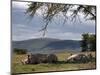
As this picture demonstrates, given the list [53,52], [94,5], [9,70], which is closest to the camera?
[9,70]

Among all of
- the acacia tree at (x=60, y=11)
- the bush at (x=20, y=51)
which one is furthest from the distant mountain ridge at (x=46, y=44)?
the acacia tree at (x=60, y=11)

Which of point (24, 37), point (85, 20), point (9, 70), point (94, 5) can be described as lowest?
point (9, 70)

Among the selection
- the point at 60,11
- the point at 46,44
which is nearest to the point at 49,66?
the point at 46,44

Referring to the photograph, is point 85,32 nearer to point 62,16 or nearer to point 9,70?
point 62,16

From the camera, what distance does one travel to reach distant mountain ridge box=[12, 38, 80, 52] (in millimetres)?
2449

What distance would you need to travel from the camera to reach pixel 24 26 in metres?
2.46

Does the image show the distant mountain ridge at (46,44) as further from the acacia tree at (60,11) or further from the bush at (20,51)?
the acacia tree at (60,11)

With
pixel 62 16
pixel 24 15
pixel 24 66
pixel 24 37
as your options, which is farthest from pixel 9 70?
pixel 62 16

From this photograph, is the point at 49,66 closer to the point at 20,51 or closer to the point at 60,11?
the point at 20,51

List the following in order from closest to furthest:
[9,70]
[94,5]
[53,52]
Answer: [9,70] < [53,52] < [94,5]

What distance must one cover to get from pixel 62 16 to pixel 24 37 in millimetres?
513

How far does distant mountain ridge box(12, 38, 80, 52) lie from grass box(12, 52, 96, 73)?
0.28ft

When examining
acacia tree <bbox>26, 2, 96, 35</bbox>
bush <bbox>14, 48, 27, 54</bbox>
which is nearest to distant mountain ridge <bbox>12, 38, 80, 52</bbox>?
bush <bbox>14, 48, 27, 54</bbox>

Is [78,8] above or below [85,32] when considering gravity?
above
